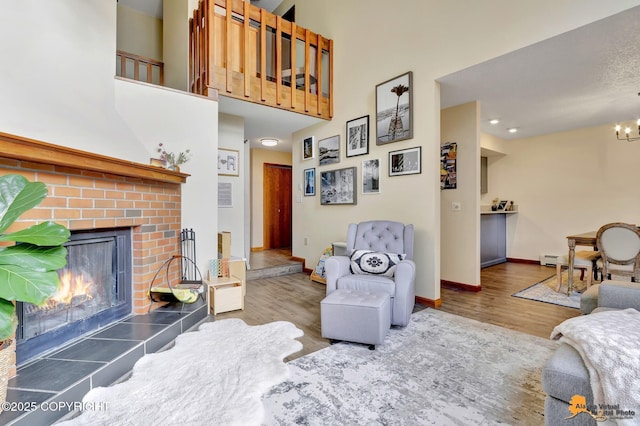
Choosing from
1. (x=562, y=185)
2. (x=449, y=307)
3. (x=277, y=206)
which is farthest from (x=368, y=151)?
(x=562, y=185)

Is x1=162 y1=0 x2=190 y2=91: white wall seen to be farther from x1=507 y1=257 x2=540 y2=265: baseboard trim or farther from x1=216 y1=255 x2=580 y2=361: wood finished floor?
x1=507 y1=257 x2=540 y2=265: baseboard trim

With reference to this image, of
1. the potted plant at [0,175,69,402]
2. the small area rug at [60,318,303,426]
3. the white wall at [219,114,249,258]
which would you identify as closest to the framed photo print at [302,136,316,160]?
the white wall at [219,114,249,258]

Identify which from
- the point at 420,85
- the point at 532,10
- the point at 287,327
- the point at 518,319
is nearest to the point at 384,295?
the point at 287,327

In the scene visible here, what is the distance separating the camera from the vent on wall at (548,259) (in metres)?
5.21

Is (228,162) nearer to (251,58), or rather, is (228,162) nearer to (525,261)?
(251,58)

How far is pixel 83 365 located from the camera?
1.60 metres

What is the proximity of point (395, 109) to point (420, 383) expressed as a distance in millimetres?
2882

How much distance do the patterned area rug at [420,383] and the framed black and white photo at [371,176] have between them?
195cm

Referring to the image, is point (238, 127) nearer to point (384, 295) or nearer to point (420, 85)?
point (420, 85)

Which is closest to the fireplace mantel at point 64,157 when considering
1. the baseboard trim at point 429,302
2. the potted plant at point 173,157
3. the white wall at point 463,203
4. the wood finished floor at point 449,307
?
the potted plant at point 173,157

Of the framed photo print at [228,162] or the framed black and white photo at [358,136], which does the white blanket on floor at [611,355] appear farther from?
the framed photo print at [228,162]

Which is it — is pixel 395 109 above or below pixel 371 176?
above

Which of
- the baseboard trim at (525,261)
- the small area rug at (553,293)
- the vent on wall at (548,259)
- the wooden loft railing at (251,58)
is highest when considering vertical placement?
the wooden loft railing at (251,58)

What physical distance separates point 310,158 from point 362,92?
1370 millimetres
